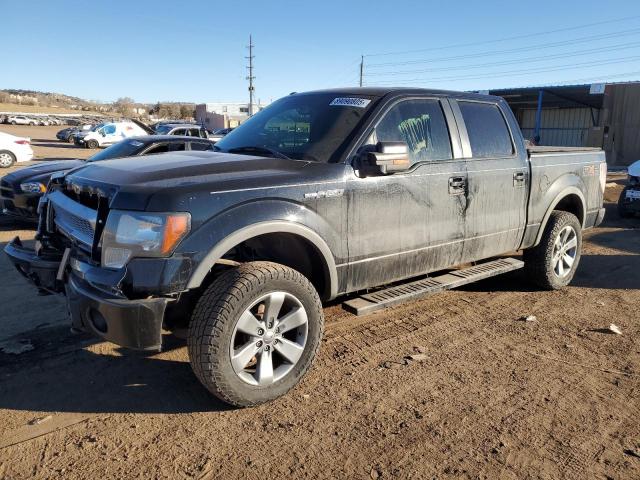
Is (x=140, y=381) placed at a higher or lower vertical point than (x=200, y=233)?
lower

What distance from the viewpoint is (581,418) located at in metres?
3.20

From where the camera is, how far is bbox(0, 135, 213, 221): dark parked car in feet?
25.2

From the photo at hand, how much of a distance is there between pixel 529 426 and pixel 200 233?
2.23m

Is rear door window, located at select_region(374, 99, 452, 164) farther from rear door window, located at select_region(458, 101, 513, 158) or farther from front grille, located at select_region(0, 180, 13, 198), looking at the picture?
front grille, located at select_region(0, 180, 13, 198)

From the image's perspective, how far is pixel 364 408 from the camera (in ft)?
10.7

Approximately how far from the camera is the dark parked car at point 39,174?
7668mm

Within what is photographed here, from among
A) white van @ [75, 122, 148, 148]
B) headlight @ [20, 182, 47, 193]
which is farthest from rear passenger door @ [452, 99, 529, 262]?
white van @ [75, 122, 148, 148]

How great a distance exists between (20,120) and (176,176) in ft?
231

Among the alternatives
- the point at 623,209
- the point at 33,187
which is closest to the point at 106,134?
the point at 33,187

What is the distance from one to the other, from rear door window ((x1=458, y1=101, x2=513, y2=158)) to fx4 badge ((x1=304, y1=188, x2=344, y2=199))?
5.49 ft

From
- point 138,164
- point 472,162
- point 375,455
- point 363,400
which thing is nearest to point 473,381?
point 363,400

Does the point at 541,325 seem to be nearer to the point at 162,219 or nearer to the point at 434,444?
the point at 434,444

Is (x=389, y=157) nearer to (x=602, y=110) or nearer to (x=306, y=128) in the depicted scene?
(x=306, y=128)

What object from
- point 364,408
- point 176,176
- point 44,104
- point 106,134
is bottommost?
point 364,408
